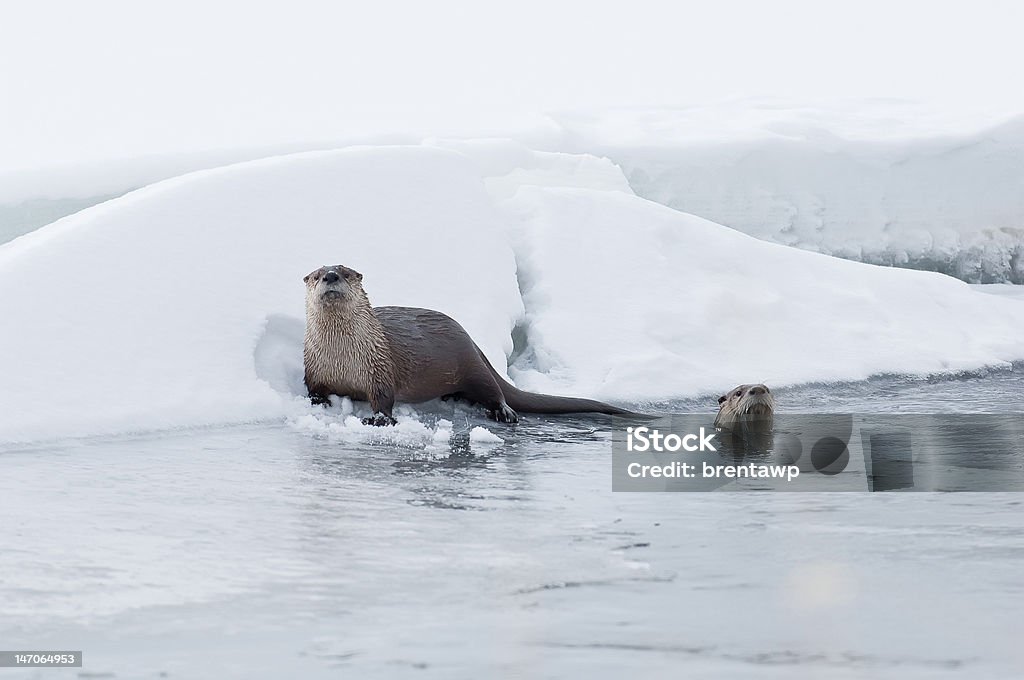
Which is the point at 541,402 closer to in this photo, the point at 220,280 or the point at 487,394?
the point at 487,394

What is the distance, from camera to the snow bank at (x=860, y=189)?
9969mm

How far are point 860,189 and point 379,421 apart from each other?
6579mm

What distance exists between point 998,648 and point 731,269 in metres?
4.56

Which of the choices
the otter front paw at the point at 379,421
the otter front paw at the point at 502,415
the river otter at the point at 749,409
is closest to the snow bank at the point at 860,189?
the river otter at the point at 749,409

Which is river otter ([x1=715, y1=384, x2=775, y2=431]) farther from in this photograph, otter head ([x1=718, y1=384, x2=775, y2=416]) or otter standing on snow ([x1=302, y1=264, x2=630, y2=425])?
otter standing on snow ([x1=302, y1=264, x2=630, y2=425])

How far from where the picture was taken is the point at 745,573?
110 inches

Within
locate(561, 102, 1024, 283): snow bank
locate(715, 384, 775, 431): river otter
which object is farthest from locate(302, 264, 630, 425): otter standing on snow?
locate(561, 102, 1024, 283): snow bank

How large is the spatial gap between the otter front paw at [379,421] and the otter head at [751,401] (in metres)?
1.33

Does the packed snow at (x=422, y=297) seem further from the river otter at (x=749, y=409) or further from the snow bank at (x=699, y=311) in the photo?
the river otter at (x=749, y=409)

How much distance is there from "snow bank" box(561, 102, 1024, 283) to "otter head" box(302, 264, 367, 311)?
540cm

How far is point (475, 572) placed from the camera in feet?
9.20

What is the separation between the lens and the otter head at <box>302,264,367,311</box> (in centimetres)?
484

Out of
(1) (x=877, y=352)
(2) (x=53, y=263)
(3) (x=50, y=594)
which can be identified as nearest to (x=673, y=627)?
(3) (x=50, y=594)

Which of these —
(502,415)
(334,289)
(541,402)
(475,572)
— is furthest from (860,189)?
Result: (475,572)
